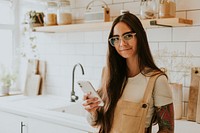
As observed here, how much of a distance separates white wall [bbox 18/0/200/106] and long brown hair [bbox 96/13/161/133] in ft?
2.55

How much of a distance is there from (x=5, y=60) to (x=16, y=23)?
418 mm

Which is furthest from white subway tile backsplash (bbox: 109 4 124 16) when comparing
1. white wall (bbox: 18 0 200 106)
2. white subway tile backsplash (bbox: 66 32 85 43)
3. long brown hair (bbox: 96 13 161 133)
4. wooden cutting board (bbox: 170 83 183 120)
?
long brown hair (bbox: 96 13 161 133)

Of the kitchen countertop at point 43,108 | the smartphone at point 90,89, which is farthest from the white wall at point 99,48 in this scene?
the smartphone at point 90,89

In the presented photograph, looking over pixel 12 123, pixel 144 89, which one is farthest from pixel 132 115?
pixel 12 123

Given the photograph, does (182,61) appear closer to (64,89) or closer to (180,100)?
(180,100)

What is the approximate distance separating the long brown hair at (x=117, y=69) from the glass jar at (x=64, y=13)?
4.19ft

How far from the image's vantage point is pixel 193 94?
2.01m

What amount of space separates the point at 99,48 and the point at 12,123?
3.12 feet

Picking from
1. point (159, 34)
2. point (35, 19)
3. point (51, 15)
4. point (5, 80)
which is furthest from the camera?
point (5, 80)

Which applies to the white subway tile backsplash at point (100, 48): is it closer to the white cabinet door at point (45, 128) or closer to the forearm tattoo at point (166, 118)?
the white cabinet door at point (45, 128)

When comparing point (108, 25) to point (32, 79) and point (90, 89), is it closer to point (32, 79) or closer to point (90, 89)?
point (90, 89)

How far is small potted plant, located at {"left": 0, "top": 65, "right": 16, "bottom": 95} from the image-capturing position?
304cm

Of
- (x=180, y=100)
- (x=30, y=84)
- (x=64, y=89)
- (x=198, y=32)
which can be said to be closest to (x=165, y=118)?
(x=180, y=100)

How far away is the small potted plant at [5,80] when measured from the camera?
3.04 m
